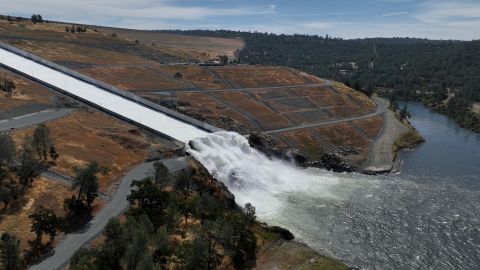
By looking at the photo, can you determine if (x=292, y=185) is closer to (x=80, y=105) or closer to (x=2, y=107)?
(x=80, y=105)

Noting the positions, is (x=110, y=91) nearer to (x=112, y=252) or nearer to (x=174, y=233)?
(x=174, y=233)

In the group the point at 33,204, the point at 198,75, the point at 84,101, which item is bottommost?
the point at 33,204

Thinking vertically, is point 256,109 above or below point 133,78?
below

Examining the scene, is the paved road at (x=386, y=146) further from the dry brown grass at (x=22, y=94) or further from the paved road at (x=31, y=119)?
the dry brown grass at (x=22, y=94)

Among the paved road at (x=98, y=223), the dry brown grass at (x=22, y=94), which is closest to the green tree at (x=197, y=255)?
the paved road at (x=98, y=223)

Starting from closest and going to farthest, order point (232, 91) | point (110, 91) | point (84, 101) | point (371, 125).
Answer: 1. point (84, 101)
2. point (110, 91)
3. point (371, 125)
4. point (232, 91)

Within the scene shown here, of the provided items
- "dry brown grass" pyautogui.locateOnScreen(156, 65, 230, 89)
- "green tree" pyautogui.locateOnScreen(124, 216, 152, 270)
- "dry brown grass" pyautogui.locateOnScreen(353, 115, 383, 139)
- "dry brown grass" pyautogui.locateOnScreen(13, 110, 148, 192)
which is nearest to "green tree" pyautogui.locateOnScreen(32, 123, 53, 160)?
"dry brown grass" pyautogui.locateOnScreen(13, 110, 148, 192)

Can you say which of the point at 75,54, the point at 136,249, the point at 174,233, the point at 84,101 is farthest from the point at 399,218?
the point at 75,54
